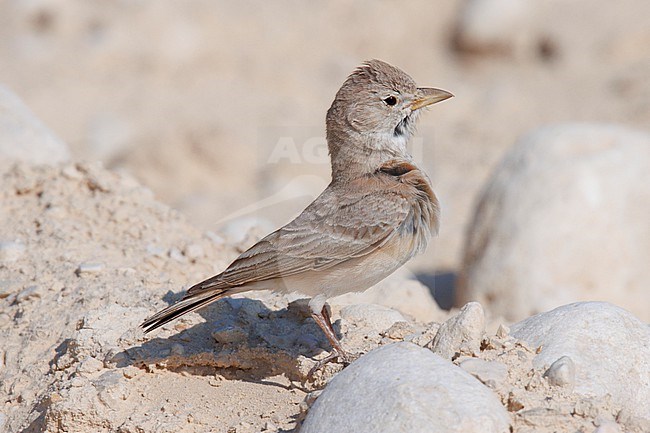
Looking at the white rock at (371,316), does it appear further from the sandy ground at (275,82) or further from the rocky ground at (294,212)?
the sandy ground at (275,82)

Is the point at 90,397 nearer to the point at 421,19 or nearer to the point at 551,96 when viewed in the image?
the point at 551,96

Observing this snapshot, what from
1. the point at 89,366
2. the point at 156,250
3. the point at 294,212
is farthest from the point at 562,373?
the point at 294,212

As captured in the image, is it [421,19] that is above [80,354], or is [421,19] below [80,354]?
above

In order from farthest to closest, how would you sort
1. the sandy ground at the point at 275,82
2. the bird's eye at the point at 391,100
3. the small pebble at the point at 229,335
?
the sandy ground at the point at 275,82
the bird's eye at the point at 391,100
the small pebble at the point at 229,335

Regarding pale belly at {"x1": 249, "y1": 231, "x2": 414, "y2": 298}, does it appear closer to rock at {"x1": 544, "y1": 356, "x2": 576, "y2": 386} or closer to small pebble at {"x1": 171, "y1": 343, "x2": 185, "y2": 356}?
small pebble at {"x1": 171, "y1": 343, "x2": 185, "y2": 356}

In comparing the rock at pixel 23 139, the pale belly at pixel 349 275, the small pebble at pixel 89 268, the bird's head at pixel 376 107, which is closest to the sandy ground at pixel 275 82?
the rock at pixel 23 139

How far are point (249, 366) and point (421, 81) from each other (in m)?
8.95

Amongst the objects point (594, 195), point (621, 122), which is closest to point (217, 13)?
point (621, 122)

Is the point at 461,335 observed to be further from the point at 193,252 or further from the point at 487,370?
the point at 193,252

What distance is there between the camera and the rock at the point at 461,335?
438 centimetres

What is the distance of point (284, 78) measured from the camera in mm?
13695

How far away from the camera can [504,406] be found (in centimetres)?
390

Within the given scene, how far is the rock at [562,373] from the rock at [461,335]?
1.24 feet

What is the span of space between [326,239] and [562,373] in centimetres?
153
